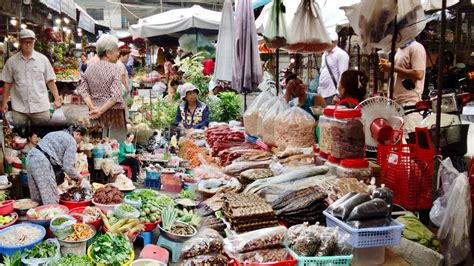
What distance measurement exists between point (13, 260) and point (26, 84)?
4.70m

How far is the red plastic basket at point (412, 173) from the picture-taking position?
3.69m

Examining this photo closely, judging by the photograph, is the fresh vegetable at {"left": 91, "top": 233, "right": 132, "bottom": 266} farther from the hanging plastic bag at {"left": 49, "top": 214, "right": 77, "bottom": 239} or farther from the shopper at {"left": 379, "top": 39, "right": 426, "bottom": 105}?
the shopper at {"left": 379, "top": 39, "right": 426, "bottom": 105}

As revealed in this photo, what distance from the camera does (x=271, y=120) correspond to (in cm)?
539

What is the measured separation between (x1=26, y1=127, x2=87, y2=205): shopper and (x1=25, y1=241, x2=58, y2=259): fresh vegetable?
95 cm

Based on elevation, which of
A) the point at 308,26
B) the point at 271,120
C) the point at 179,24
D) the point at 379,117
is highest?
the point at 179,24

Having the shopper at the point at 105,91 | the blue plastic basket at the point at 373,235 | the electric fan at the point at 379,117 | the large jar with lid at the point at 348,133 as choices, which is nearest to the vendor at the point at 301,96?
the electric fan at the point at 379,117

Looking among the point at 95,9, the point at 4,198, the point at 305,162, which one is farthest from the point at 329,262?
the point at 95,9

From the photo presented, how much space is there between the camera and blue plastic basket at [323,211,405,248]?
9.14 ft

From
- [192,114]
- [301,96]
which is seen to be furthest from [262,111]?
[192,114]

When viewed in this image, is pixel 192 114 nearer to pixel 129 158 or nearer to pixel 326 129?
pixel 129 158

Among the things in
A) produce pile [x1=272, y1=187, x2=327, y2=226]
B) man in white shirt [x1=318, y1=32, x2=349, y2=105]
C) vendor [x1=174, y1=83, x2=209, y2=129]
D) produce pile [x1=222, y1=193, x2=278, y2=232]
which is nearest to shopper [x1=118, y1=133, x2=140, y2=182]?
vendor [x1=174, y1=83, x2=209, y2=129]

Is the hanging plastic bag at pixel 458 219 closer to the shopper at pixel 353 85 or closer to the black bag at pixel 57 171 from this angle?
the shopper at pixel 353 85

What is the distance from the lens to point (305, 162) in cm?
450

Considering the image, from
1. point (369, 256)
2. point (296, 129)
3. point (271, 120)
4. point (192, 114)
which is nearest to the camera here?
point (369, 256)
